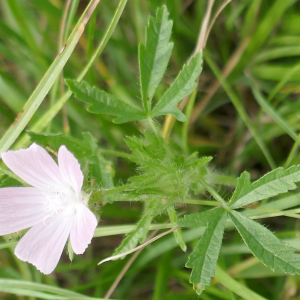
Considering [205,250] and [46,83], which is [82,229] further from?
[46,83]

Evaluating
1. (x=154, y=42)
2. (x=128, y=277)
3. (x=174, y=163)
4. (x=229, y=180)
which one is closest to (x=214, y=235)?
(x=174, y=163)

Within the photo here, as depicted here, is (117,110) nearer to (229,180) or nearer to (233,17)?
(229,180)

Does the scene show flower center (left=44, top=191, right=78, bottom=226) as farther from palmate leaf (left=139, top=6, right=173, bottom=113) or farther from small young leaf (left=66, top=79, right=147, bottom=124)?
palmate leaf (left=139, top=6, right=173, bottom=113)

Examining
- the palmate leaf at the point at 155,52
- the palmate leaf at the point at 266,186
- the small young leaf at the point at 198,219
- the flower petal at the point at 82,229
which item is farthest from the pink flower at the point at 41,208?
the palmate leaf at the point at 266,186

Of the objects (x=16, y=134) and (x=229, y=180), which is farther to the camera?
(x=229, y=180)

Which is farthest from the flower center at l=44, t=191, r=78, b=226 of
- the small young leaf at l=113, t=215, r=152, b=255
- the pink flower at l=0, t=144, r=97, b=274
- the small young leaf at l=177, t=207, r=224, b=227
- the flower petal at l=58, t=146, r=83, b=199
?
the small young leaf at l=177, t=207, r=224, b=227

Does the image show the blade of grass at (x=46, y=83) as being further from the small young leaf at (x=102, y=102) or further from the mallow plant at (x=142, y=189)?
the small young leaf at (x=102, y=102)
